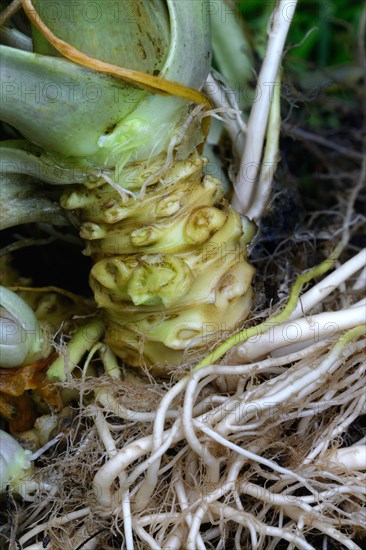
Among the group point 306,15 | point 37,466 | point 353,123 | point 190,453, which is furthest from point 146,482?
point 306,15

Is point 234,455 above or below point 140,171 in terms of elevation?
below

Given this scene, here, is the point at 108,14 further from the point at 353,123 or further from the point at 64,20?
the point at 353,123

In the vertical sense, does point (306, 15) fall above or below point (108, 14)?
below

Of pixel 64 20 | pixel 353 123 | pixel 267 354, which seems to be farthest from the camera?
pixel 353 123

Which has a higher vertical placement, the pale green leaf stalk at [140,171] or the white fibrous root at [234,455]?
the pale green leaf stalk at [140,171]

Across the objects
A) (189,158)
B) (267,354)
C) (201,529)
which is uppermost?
(189,158)

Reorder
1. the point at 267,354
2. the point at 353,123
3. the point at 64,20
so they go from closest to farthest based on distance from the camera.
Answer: the point at 64,20
the point at 267,354
the point at 353,123

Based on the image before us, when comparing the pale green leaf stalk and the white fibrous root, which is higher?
the pale green leaf stalk

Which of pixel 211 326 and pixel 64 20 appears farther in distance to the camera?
pixel 211 326
